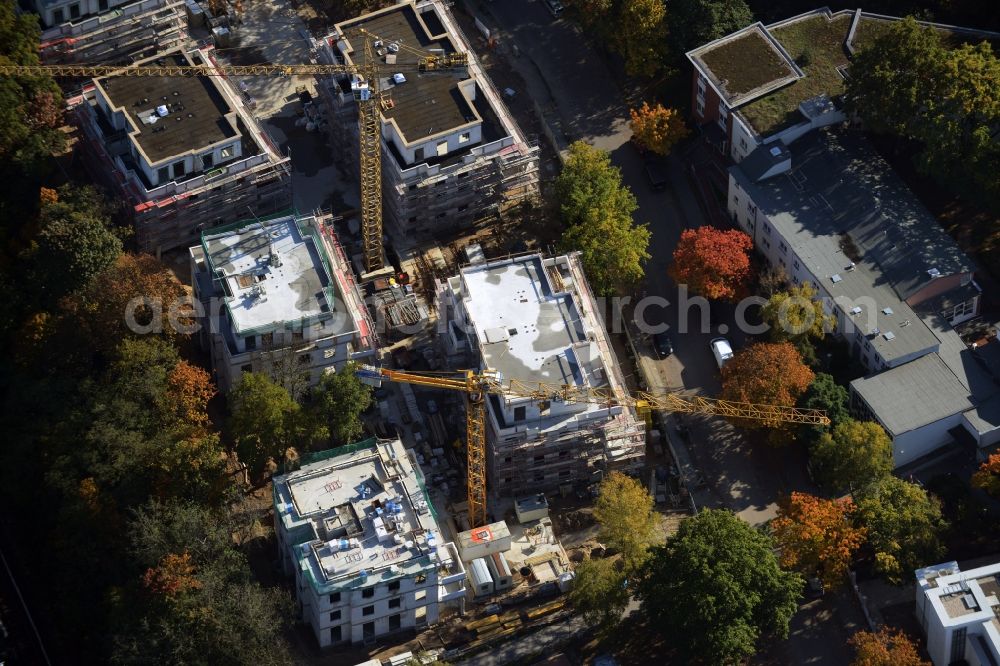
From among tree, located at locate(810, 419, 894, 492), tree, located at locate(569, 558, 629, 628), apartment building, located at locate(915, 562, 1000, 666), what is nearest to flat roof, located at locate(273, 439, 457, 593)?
tree, located at locate(569, 558, 629, 628)

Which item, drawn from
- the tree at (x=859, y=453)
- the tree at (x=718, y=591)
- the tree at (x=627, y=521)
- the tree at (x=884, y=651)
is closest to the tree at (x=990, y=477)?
the tree at (x=859, y=453)

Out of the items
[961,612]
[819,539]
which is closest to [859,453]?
[819,539]

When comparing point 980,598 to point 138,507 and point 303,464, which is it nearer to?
point 303,464

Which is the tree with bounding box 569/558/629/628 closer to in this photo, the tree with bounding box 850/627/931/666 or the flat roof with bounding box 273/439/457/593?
the flat roof with bounding box 273/439/457/593

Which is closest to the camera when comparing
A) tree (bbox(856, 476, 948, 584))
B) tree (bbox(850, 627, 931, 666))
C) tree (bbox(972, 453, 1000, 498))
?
tree (bbox(850, 627, 931, 666))

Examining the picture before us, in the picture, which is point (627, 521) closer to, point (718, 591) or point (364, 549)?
point (718, 591)

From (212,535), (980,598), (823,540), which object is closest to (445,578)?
(212,535)
